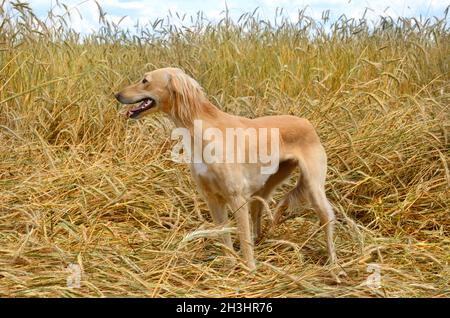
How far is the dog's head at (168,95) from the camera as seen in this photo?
3.46 metres

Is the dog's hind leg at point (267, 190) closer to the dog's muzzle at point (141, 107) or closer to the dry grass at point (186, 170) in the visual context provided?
the dry grass at point (186, 170)

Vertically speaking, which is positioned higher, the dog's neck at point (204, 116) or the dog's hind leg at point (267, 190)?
the dog's neck at point (204, 116)

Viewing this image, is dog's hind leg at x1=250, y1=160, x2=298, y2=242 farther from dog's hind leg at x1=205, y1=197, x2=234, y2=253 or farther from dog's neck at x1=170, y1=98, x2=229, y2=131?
dog's neck at x1=170, y1=98, x2=229, y2=131

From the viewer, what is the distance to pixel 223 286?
2977 mm

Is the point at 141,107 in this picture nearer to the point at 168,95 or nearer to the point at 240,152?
the point at 168,95

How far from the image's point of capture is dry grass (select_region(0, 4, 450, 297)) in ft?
10.4

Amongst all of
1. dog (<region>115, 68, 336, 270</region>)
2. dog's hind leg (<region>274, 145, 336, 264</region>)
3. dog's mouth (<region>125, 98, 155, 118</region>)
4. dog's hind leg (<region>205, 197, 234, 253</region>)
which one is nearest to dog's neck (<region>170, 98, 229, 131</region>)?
dog (<region>115, 68, 336, 270</region>)

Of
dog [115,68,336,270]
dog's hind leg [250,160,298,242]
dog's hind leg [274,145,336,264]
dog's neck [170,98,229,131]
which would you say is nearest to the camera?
dog [115,68,336,270]

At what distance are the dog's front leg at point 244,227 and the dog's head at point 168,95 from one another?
51 centimetres

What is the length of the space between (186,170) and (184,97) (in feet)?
4.23

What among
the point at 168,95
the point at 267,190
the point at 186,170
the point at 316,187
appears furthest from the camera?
the point at 186,170

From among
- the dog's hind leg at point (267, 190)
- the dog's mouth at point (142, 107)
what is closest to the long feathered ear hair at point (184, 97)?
the dog's mouth at point (142, 107)


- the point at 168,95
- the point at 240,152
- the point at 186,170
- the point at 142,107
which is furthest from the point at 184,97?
the point at 186,170

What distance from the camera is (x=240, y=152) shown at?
3.44 metres
